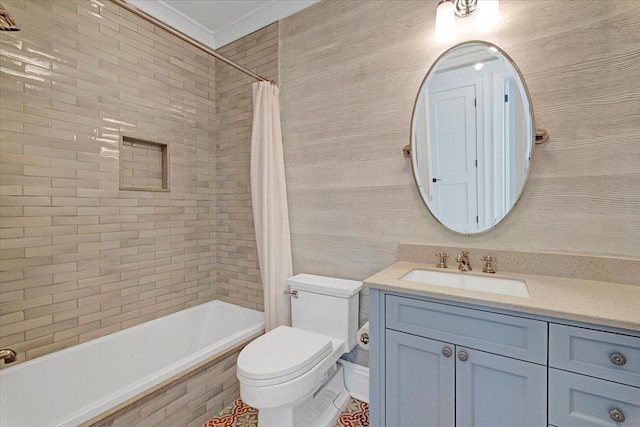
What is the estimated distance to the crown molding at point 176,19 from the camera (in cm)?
209

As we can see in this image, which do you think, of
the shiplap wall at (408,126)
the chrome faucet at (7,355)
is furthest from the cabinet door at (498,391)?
the chrome faucet at (7,355)

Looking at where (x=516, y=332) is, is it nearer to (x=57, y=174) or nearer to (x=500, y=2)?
(x=500, y=2)

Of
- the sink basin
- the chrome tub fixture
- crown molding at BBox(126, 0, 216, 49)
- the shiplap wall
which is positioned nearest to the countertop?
the sink basin

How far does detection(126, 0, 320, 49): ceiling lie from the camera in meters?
2.12

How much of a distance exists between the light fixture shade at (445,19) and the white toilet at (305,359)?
148cm

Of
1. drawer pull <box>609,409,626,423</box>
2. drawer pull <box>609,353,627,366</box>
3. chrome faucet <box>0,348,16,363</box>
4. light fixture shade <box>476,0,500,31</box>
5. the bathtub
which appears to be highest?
light fixture shade <box>476,0,500,31</box>

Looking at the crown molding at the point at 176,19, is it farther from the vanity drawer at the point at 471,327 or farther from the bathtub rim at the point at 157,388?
the vanity drawer at the point at 471,327

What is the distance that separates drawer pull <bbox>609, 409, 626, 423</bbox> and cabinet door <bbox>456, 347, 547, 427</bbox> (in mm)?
163

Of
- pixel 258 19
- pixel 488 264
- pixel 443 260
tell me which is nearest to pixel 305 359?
pixel 443 260

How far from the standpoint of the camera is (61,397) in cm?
159

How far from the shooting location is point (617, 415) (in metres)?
0.88

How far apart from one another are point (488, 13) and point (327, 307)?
5.79ft

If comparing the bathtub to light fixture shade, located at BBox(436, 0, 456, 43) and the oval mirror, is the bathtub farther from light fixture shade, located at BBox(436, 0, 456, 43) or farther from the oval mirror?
light fixture shade, located at BBox(436, 0, 456, 43)

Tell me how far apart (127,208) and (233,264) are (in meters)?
0.92
